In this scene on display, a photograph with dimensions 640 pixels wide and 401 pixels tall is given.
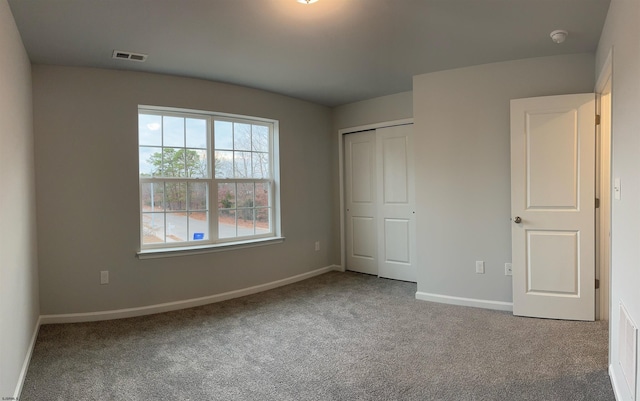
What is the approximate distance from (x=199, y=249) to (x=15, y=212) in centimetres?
168

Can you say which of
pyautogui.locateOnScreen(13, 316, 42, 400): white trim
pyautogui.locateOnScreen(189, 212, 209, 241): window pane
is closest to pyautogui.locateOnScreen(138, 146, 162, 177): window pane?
pyautogui.locateOnScreen(189, 212, 209, 241): window pane

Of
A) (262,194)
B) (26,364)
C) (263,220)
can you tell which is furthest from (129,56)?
(26,364)

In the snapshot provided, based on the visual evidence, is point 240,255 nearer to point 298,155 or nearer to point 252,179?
point 252,179

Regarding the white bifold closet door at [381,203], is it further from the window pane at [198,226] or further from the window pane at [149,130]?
the window pane at [149,130]

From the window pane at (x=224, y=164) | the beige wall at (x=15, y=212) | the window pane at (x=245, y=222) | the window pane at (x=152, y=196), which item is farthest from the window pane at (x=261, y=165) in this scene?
the beige wall at (x=15, y=212)

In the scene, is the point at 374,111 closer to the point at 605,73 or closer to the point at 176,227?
the point at 605,73

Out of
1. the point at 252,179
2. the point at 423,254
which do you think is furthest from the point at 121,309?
the point at 423,254

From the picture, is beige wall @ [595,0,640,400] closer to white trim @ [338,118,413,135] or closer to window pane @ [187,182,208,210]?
white trim @ [338,118,413,135]

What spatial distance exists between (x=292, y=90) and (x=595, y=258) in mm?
3402

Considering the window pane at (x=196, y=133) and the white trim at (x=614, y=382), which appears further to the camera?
the window pane at (x=196, y=133)

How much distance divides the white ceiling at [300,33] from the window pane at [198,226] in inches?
56.0

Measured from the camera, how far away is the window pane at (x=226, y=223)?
4129 millimetres

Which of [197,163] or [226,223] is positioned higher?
[197,163]

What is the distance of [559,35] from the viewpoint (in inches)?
110
